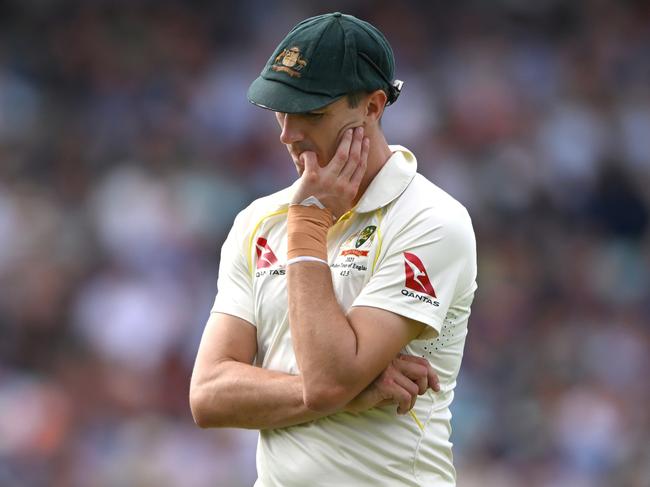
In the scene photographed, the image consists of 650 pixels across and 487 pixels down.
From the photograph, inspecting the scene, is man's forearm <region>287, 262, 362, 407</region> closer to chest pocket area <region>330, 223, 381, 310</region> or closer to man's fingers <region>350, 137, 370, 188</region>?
chest pocket area <region>330, 223, 381, 310</region>

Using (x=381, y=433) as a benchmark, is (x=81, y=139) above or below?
below

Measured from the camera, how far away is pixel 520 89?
11219mm

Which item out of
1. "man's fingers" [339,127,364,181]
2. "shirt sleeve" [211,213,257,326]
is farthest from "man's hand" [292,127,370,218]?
"shirt sleeve" [211,213,257,326]

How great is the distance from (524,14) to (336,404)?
928cm

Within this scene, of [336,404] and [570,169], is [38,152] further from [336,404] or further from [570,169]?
[336,404]

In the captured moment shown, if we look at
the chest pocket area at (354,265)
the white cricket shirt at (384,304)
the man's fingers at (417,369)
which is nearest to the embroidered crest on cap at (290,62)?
the white cricket shirt at (384,304)

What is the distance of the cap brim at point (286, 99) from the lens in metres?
3.42

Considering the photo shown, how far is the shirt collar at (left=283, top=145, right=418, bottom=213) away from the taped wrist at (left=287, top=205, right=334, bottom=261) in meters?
0.10

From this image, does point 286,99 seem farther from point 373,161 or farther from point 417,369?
point 417,369

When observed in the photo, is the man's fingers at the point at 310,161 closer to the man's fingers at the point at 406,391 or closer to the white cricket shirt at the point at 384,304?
the white cricket shirt at the point at 384,304

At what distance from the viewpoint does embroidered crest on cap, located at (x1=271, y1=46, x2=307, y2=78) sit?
3.46 meters

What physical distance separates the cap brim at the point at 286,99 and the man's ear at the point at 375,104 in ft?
0.50

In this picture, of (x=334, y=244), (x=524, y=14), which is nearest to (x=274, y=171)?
(x=524, y=14)

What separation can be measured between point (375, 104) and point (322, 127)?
19 centimetres
